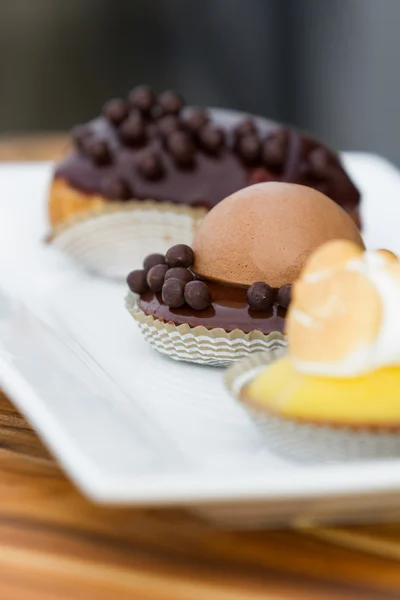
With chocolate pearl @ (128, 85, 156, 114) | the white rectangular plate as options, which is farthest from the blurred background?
the white rectangular plate

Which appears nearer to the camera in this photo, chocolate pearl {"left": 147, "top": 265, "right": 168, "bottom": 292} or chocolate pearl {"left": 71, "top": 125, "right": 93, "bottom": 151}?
chocolate pearl {"left": 147, "top": 265, "right": 168, "bottom": 292}

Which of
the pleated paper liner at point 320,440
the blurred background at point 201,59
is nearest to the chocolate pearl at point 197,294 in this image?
the pleated paper liner at point 320,440

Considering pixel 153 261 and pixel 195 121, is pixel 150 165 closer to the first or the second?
pixel 195 121

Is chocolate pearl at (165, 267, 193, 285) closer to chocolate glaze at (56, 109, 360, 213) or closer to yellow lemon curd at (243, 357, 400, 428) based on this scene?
yellow lemon curd at (243, 357, 400, 428)

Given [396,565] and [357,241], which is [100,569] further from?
[357,241]

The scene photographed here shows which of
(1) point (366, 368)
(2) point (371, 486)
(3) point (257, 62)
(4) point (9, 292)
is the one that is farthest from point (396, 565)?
(3) point (257, 62)

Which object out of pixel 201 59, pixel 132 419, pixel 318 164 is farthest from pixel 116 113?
pixel 201 59

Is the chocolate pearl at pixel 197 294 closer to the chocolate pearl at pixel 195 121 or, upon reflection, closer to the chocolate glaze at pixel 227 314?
the chocolate glaze at pixel 227 314
